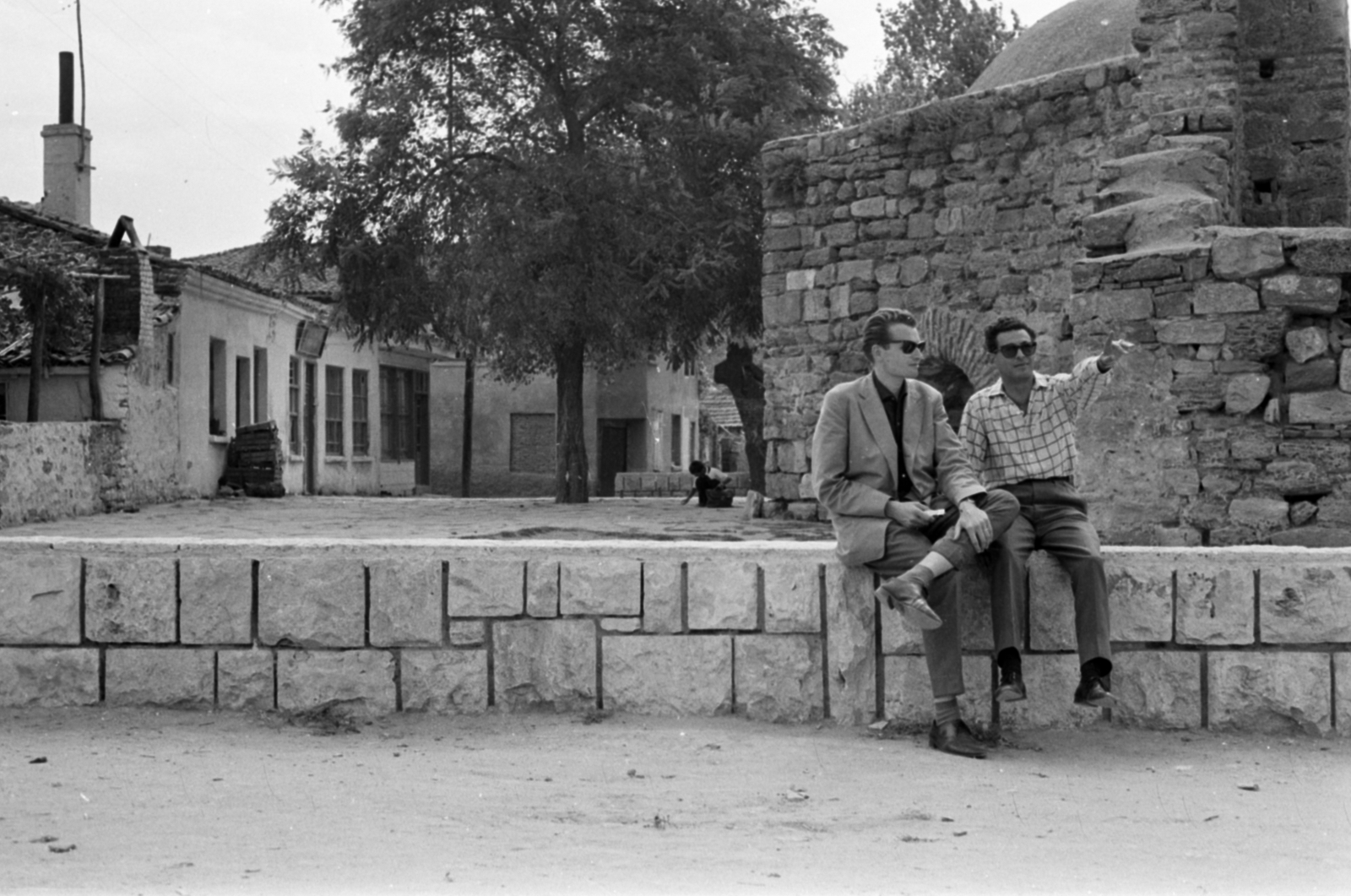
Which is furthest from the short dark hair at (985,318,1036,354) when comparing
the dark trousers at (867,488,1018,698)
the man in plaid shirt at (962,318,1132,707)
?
the dark trousers at (867,488,1018,698)

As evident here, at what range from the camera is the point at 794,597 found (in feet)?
19.9

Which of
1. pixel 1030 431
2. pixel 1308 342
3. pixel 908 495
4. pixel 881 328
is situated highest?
pixel 1308 342

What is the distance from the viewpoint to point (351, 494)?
101ft

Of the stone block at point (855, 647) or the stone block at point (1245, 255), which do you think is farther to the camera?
the stone block at point (1245, 255)

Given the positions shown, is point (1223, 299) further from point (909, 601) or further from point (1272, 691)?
point (909, 601)

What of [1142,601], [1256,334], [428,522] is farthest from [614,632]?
[428,522]

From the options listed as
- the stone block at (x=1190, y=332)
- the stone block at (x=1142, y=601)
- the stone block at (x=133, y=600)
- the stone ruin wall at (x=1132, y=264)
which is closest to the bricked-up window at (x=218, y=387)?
the stone ruin wall at (x=1132, y=264)

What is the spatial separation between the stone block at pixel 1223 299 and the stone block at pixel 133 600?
663 centimetres

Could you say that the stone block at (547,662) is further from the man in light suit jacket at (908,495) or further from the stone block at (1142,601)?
the stone block at (1142,601)

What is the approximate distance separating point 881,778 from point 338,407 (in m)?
26.9

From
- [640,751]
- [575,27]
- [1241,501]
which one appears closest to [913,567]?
[640,751]

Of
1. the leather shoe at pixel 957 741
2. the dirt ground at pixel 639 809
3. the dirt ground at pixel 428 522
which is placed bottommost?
the dirt ground at pixel 639 809

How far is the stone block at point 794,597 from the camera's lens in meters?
6.06

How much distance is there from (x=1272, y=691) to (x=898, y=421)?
5.80 ft
